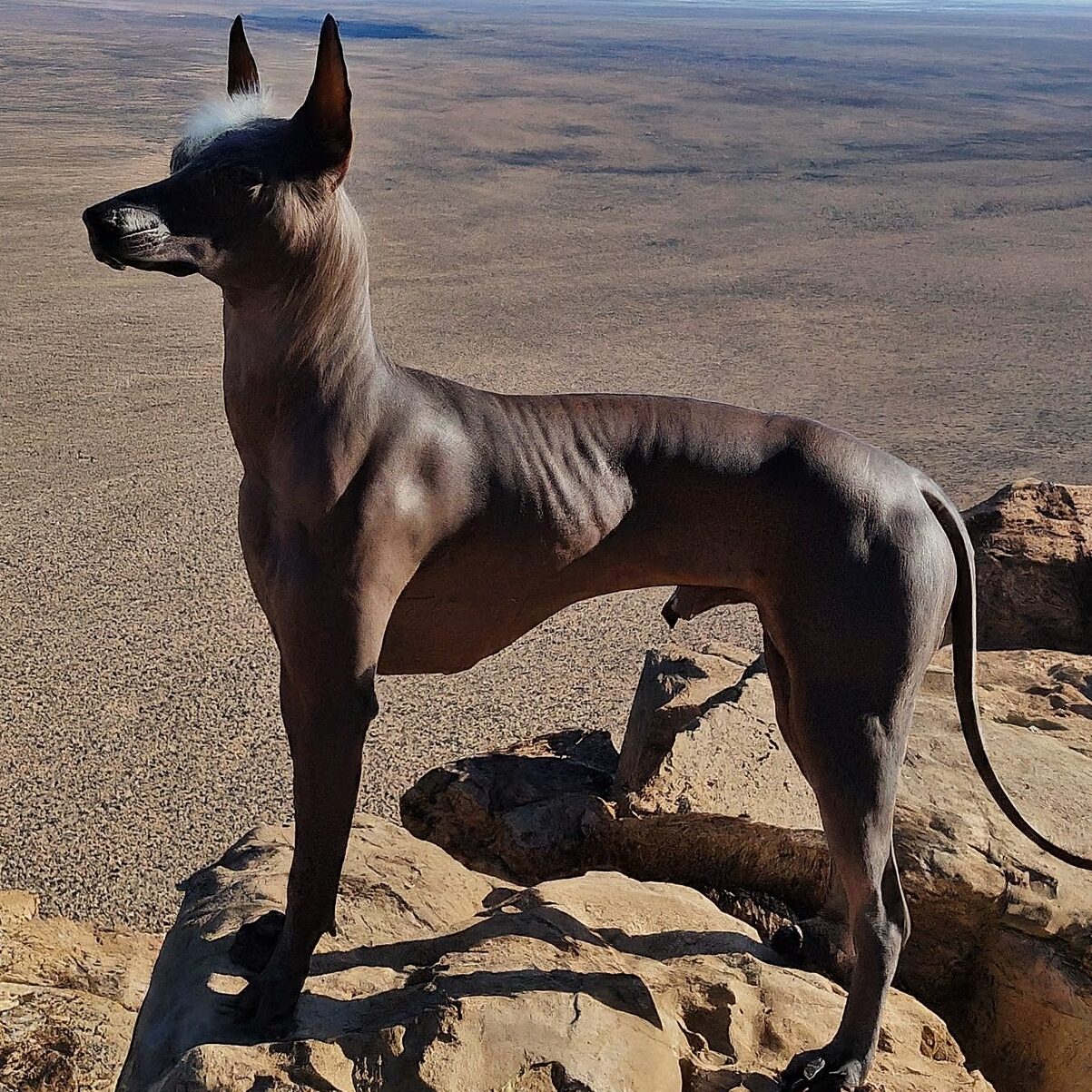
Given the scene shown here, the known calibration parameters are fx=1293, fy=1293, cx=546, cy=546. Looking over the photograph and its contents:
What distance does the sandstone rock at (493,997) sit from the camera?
3.08m

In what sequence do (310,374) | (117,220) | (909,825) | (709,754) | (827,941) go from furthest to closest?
(709,754)
(909,825)
(827,941)
(310,374)
(117,220)

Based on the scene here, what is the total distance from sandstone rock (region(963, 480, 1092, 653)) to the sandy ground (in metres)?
2.06

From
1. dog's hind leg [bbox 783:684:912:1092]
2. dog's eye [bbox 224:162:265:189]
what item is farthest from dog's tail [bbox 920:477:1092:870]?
dog's eye [bbox 224:162:265:189]

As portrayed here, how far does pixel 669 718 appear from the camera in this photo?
5434mm

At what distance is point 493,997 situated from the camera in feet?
10.8

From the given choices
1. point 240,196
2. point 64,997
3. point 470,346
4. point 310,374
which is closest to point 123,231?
point 240,196

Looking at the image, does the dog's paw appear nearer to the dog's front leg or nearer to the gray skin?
the gray skin

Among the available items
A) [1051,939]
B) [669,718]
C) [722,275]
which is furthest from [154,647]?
[722,275]

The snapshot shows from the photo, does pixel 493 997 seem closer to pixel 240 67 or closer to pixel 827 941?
pixel 827 941

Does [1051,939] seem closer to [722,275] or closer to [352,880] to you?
[352,880]

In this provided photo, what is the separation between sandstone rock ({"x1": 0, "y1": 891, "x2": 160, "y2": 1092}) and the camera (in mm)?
→ 3670

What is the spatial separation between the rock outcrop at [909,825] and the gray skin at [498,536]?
0.85m

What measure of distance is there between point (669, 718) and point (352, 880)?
1.82 meters

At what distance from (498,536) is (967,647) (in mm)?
1327
